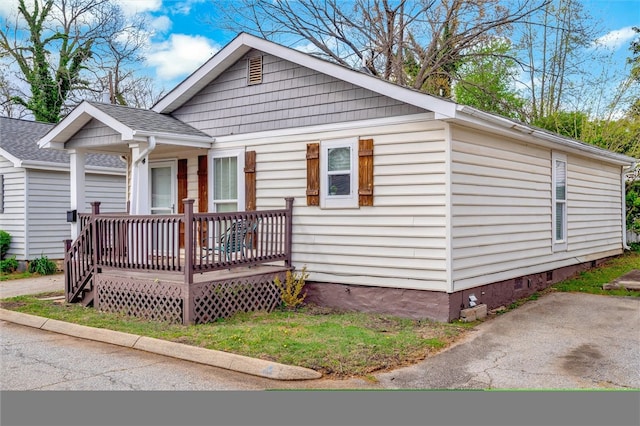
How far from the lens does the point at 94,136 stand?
9.97m

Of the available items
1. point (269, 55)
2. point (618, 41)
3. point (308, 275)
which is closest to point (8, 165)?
point (269, 55)

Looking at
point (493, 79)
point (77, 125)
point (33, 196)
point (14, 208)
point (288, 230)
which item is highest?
point (493, 79)

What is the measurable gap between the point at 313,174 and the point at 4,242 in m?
10.8

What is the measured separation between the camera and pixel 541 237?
10.5 meters

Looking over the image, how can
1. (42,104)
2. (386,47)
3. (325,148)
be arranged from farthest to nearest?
(42,104) → (386,47) → (325,148)

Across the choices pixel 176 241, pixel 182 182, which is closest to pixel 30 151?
pixel 182 182

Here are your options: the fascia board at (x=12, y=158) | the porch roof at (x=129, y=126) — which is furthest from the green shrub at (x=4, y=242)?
the porch roof at (x=129, y=126)

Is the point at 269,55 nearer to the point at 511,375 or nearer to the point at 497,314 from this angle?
the point at 497,314

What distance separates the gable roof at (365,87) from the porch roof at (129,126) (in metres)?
0.73

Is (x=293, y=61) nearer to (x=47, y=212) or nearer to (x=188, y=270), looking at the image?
(x=188, y=270)

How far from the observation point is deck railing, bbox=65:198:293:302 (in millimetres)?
7844

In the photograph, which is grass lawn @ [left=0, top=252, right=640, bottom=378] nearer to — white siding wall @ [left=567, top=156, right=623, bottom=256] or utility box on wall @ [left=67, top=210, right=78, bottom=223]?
utility box on wall @ [left=67, top=210, right=78, bottom=223]

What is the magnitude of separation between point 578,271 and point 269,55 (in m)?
8.36

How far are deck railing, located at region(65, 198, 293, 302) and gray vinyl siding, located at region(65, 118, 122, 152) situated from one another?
126 centimetres
